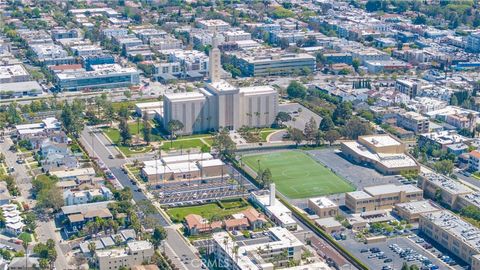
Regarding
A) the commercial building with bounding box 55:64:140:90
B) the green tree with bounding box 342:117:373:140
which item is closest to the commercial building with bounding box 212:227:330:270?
the green tree with bounding box 342:117:373:140

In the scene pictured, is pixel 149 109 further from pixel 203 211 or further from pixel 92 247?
pixel 92 247

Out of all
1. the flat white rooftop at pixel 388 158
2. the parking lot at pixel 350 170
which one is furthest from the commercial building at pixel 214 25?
the flat white rooftop at pixel 388 158

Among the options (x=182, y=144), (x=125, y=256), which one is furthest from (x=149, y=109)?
(x=125, y=256)

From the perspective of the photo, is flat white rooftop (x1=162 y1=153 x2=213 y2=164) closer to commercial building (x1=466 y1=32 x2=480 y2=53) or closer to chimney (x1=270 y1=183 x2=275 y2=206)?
chimney (x1=270 y1=183 x2=275 y2=206)

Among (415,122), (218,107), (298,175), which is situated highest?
(218,107)

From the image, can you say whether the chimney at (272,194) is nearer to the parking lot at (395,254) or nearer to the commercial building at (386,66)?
the parking lot at (395,254)
